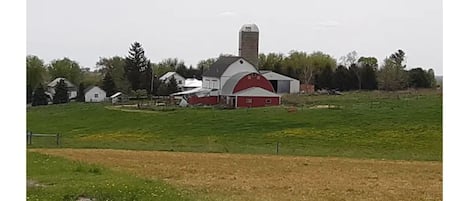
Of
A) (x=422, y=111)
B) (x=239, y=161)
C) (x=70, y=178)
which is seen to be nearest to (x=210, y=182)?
(x=70, y=178)

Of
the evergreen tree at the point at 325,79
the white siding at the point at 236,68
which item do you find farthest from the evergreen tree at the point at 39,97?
the evergreen tree at the point at 325,79

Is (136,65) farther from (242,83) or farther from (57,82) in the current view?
(242,83)

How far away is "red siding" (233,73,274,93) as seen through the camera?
59.6 metres

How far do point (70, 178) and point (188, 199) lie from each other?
2.74m

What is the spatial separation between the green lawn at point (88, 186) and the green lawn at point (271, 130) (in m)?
13.9

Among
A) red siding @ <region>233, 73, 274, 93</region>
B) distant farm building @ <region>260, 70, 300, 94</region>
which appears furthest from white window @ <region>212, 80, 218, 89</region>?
distant farm building @ <region>260, 70, 300, 94</region>

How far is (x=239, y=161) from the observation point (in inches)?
762

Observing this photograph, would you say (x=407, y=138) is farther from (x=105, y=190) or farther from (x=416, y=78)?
(x=416, y=78)

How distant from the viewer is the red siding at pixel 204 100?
59.6 m

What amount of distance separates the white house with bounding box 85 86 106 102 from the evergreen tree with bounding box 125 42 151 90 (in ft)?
12.3

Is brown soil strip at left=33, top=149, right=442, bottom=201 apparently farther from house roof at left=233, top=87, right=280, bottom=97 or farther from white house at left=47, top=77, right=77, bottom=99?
white house at left=47, top=77, right=77, bottom=99

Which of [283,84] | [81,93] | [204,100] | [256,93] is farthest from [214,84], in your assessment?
[81,93]

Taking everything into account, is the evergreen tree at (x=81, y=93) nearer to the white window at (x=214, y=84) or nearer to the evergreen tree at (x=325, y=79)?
the white window at (x=214, y=84)

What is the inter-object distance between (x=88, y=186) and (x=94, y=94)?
6522 cm
